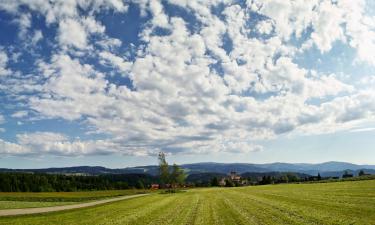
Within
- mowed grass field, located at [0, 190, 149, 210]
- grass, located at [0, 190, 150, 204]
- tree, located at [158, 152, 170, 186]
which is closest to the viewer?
mowed grass field, located at [0, 190, 149, 210]

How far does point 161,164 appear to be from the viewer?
141 m

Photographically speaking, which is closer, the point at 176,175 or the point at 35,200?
the point at 35,200

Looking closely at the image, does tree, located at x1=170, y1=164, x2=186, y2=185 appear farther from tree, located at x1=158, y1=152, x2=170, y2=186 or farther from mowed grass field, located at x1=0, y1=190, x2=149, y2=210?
mowed grass field, located at x1=0, y1=190, x2=149, y2=210

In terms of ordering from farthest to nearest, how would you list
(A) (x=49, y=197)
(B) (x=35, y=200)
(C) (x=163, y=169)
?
(C) (x=163, y=169) → (A) (x=49, y=197) → (B) (x=35, y=200)

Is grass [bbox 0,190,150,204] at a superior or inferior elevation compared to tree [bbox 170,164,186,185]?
inferior

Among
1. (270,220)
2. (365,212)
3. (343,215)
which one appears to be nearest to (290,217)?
(270,220)

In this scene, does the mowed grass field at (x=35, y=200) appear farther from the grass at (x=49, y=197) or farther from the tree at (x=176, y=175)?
the tree at (x=176, y=175)

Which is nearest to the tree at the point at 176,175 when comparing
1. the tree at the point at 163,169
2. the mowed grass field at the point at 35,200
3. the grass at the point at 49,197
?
the tree at the point at 163,169

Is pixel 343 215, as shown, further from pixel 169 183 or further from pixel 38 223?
pixel 169 183

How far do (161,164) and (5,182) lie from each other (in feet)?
315

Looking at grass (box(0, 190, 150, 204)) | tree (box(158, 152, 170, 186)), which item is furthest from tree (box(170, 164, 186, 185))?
grass (box(0, 190, 150, 204))

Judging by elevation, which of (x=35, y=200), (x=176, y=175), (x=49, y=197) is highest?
(x=176, y=175)

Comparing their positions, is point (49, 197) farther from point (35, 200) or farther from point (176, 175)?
point (176, 175)

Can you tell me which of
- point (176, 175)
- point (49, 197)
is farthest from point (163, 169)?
point (49, 197)
